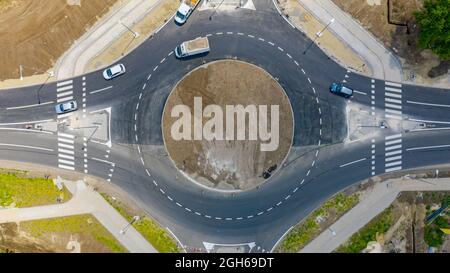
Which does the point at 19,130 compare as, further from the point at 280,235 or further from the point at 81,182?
the point at 280,235

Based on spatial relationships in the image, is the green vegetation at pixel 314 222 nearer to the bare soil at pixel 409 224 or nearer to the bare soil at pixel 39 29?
the bare soil at pixel 409 224

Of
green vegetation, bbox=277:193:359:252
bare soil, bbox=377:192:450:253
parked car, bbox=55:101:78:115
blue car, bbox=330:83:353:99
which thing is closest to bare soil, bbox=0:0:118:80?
parked car, bbox=55:101:78:115

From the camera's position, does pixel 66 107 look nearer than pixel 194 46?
No

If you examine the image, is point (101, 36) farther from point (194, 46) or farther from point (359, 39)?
point (359, 39)

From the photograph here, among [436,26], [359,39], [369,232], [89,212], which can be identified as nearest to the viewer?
[436,26]

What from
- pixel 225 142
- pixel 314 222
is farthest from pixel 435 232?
pixel 225 142

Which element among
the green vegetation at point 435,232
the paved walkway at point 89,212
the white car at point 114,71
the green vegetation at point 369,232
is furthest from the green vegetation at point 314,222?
the white car at point 114,71
